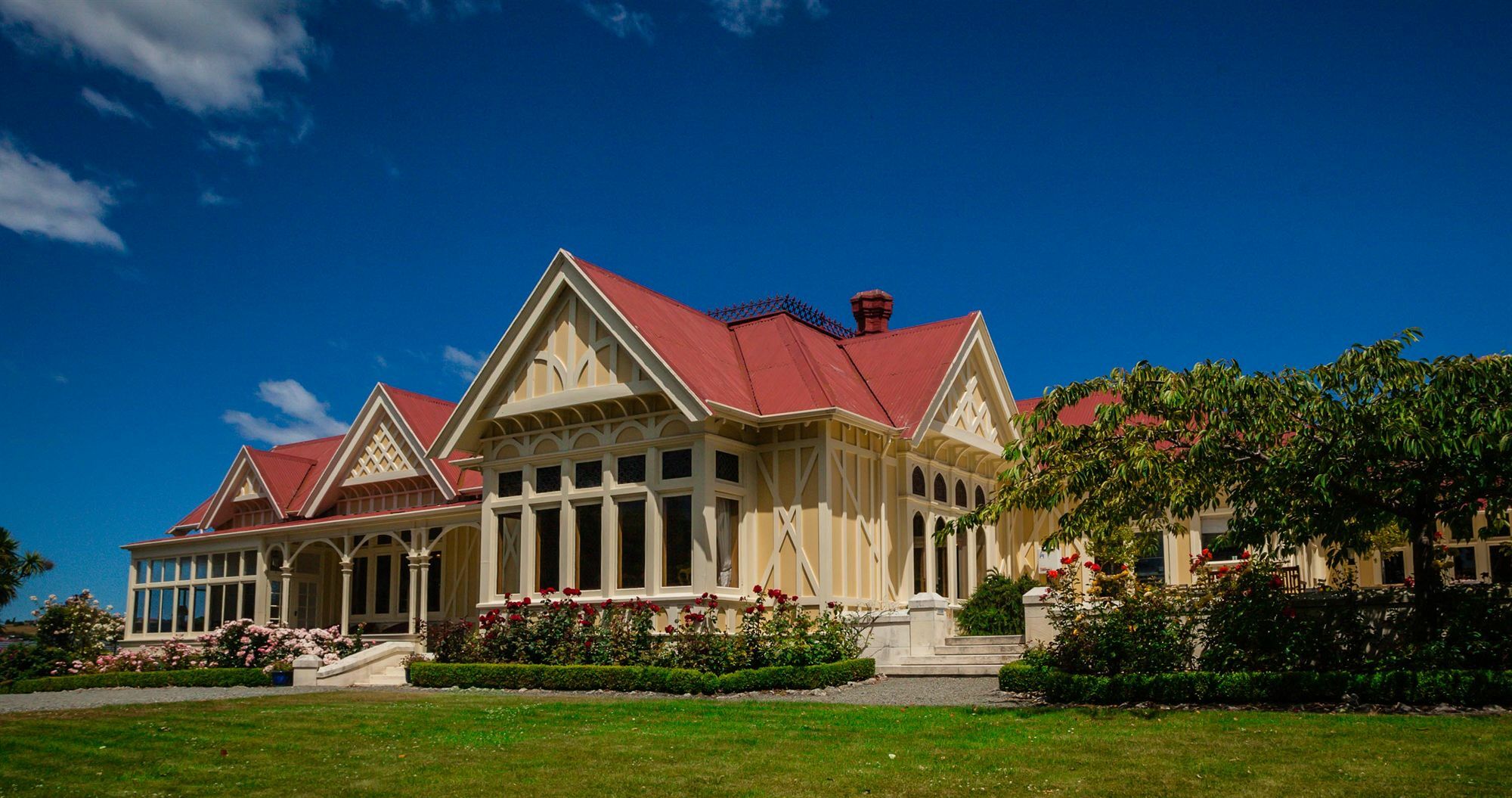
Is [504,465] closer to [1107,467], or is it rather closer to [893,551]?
[893,551]

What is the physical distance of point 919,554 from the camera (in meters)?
25.6

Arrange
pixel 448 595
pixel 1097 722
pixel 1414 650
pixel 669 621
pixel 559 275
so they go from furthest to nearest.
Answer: pixel 448 595 → pixel 559 275 → pixel 669 621 → pixel 1414 650 → pixel 1097 722

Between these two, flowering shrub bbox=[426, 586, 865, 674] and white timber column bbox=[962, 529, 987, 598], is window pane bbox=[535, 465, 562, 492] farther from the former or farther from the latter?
white timber column bbox=[962, 529, 987, 598]

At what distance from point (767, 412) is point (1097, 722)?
1145 centimetres

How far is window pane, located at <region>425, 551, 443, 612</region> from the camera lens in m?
32.0

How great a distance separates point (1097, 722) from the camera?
1288 cm

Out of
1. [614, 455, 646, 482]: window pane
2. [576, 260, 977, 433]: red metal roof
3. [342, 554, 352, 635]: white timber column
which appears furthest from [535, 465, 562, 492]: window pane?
[342, 554, 352, 635]: white timber column

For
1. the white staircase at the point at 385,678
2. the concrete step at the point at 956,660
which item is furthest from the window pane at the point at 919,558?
the white staircase at the point at 385,678

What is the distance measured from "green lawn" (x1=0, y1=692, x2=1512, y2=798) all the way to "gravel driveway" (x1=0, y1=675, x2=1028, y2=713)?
1.81 metres

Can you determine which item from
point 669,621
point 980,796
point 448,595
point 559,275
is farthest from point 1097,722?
point 448,595

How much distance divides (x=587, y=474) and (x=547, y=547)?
1.71 m

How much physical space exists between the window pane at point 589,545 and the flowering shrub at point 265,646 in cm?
543

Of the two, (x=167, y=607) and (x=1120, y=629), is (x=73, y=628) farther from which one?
(x=1120, y=629)

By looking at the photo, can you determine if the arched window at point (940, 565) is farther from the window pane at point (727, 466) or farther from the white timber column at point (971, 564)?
the window pane at point (727, 466)
